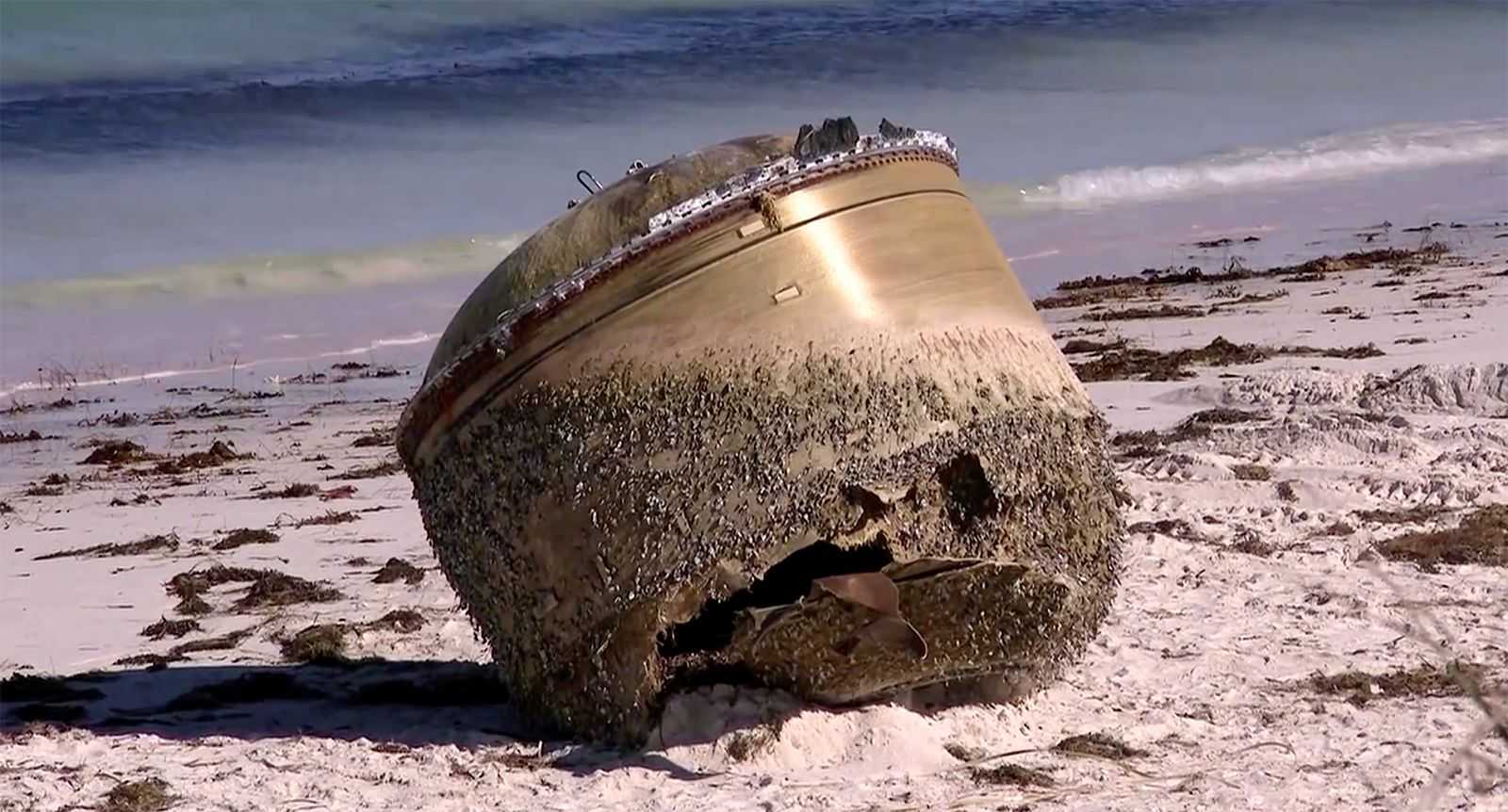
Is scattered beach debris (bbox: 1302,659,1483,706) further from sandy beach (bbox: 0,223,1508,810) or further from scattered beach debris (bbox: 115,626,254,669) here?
scattered beach debris (bbox: 115,626,254,669)

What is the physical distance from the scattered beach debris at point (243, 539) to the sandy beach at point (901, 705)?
12 mm

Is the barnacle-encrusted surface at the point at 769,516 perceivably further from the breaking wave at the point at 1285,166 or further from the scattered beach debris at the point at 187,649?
the breaking wave at the point at 1285,166

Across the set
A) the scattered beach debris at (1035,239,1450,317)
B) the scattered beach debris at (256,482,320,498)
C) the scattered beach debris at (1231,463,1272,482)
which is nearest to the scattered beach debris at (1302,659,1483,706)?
the scattered beach debris at (1231,463,1272,482)

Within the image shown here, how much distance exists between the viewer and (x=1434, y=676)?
4.85 meters

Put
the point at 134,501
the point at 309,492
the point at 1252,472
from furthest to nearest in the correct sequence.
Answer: the point at 134,501 < the point at 309,492 < the point at 1252,472

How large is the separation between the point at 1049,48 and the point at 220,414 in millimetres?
22592

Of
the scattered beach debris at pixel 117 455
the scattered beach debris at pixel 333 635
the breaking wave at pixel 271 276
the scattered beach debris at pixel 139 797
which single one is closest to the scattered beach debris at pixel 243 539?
the scattered beach debris at pixel 333 635

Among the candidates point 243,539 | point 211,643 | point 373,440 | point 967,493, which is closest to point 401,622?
point 211,643

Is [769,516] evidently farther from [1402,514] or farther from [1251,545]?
[1402,514]

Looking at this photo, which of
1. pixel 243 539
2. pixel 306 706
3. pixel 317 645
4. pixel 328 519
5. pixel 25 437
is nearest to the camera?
pixel 306 706

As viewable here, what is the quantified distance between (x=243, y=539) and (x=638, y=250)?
3.92 m

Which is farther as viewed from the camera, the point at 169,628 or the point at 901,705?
the point at 169,628

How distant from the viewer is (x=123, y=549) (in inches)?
305

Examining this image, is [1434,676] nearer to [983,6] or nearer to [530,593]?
[530,593]
